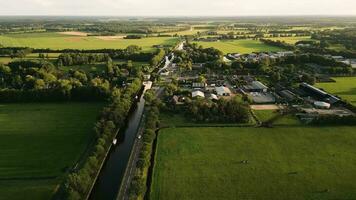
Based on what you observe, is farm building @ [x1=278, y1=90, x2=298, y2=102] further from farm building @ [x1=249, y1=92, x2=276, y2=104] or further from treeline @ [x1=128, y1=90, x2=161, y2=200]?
treeline @ [x1=128, y1=90, x2=161, y2=200]

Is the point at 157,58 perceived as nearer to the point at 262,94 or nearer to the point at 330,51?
the point at 262,94

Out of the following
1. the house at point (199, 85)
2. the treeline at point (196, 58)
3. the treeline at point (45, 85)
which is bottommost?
the house at point (199, 85)

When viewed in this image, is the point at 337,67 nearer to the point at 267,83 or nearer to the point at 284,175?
→ the point at 267,83

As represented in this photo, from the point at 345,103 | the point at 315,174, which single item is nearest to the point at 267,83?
the point at 345,103

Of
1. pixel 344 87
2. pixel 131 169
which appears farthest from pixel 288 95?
pixel 131 169

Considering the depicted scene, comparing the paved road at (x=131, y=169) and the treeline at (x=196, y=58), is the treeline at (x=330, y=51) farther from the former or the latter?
the paved road at (x=131, y=169)

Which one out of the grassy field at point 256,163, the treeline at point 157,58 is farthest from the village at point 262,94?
the treeline at point 157,58

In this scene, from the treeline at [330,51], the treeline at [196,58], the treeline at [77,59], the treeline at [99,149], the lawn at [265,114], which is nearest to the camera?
the treeline at [99,149]
